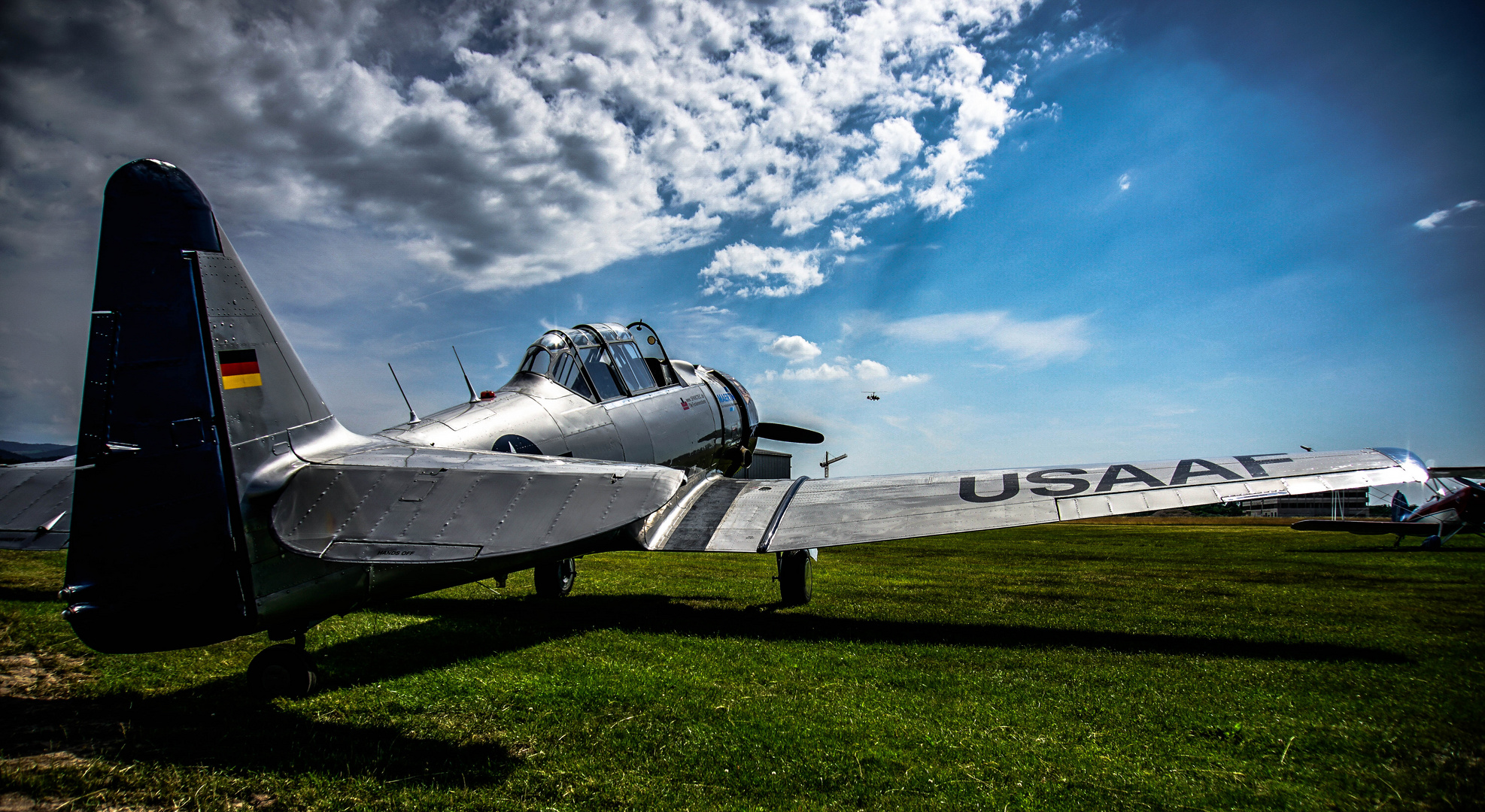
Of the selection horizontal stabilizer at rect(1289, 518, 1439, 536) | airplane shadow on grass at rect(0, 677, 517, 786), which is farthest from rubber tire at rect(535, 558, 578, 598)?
horizontal stabilizer at rect(1289, 518, 1439, 536)

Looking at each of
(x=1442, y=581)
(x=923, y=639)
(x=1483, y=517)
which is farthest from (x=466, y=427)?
(x=1483, y=517)

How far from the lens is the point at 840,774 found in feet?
9.62

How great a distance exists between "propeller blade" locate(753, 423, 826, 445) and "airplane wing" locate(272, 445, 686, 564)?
36.8 ft

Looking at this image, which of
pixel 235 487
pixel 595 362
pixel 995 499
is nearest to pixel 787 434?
pixel 595 362

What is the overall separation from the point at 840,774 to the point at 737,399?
884 cm

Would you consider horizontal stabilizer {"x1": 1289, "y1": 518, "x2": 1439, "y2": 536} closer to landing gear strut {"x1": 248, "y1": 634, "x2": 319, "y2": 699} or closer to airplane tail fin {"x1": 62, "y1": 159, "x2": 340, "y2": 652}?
landing gear strut {"x1": 248, "y1": 634, "x2": 319, "y2": 699}

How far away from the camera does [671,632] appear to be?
20.0 ft

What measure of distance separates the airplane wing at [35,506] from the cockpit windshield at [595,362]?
15.3 feet

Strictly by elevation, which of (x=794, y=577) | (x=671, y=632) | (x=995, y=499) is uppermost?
(x=995, y=499)

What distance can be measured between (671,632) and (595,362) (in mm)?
3577

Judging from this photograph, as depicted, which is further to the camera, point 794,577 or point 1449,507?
point 794,577

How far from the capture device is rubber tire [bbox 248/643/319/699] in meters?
4.03

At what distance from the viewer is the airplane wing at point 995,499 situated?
5746 mm

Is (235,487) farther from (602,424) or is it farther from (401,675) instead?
(602,424)
